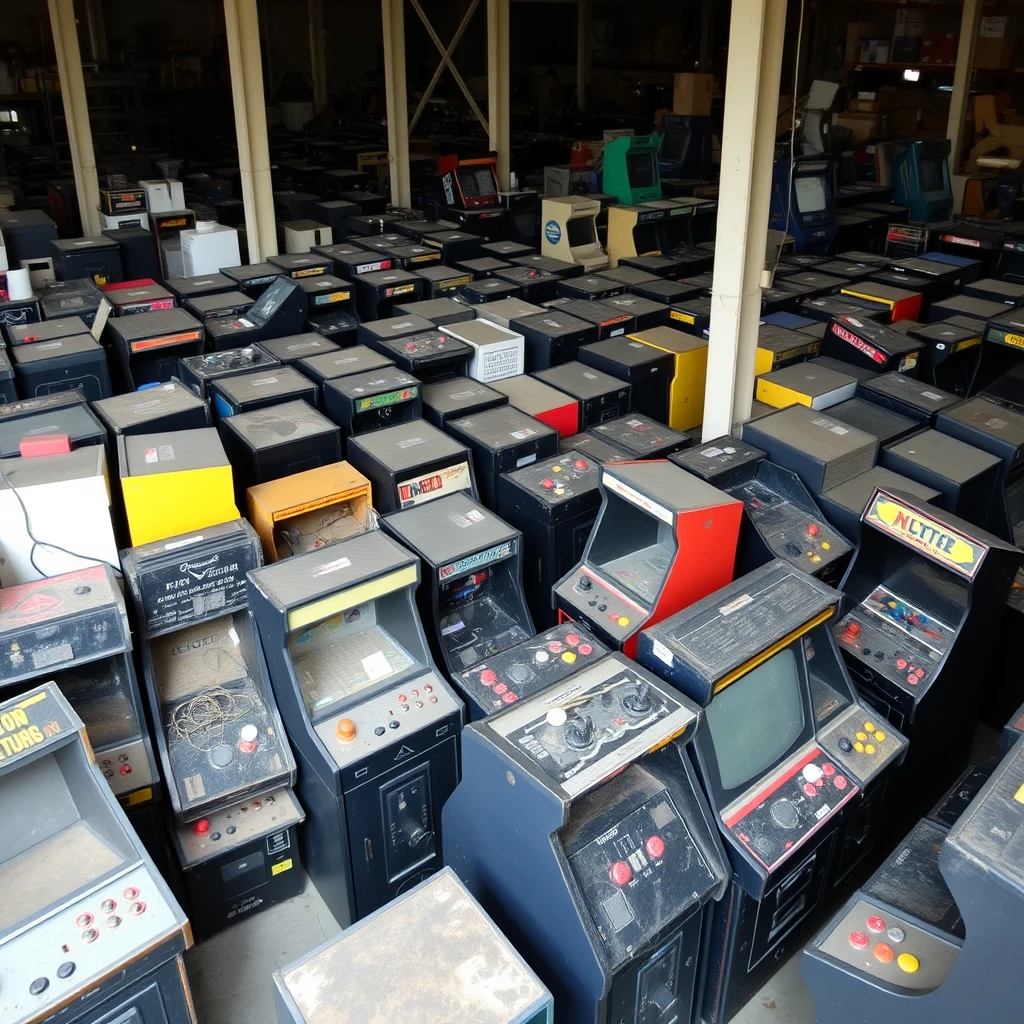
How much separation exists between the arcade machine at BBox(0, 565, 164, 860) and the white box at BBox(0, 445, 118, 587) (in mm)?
117

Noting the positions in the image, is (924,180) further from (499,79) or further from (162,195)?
(162,195)

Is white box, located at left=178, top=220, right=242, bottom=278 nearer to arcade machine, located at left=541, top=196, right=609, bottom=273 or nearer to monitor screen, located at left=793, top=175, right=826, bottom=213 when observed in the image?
arcade machine, located at left=541, top=196, right=609, bottom=273

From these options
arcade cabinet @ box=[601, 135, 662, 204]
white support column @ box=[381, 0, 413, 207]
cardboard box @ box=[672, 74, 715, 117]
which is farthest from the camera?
cardboard box @ box=[672, 74, 715, 117]

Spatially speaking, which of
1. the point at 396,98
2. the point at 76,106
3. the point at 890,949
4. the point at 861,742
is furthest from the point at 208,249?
the point at 890,949

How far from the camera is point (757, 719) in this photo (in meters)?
2.58

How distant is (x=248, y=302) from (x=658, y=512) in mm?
3288

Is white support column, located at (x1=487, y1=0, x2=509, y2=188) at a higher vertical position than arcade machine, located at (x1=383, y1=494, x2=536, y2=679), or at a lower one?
higher

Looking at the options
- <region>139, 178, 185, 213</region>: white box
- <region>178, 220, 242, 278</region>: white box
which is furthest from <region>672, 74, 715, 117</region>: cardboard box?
<region>178, 220, 242, 278</region>: white box

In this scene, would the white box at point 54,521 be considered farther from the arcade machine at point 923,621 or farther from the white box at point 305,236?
the white box at point 305,236

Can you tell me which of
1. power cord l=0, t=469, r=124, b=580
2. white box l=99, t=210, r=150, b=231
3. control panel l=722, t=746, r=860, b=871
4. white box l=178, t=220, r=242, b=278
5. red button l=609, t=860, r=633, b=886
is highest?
white box l=99, t=210, r=150, b=231

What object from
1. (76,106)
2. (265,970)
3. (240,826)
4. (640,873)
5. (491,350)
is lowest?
(265,970)

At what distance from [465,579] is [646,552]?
68 cm

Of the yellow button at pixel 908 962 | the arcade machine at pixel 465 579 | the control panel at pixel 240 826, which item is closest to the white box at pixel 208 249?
the arcade machine at pixel 465 579

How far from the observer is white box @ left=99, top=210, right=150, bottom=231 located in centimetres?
721
